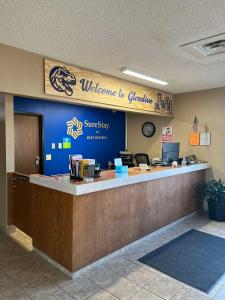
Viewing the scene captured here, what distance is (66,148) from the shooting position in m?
5.39

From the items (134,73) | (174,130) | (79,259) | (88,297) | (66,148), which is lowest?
(88,297)

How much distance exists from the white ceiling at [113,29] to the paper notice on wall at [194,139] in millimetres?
2071

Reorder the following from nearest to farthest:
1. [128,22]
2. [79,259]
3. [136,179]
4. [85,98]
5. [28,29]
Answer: [128,22] → [28,29] → [79,259] → [136,179] → [85,98]

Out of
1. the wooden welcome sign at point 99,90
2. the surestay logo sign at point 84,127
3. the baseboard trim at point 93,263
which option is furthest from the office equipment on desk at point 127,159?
the baseboard trim at point 93,263

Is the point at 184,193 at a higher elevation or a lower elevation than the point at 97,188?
lower

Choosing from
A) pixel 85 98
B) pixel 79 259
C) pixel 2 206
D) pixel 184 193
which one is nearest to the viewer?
pixel 79 259

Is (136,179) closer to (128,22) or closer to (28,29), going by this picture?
(128,22)

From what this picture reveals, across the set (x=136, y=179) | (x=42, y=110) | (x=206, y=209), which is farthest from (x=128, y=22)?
(x=206, y=209)

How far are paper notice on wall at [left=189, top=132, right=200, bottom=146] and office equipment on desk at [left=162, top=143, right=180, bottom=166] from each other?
842 millimetres

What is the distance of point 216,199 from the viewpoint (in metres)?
4.75

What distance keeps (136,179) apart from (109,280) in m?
1.36

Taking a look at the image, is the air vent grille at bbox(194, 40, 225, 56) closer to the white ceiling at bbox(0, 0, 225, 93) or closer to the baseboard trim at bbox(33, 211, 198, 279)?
the white ceiling at bbox(0, 0, 225, 93)

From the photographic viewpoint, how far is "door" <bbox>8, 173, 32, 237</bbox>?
3592 millimetres

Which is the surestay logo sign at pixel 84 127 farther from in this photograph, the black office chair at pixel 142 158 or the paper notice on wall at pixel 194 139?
the paper notice on wall at pixel 194 139
